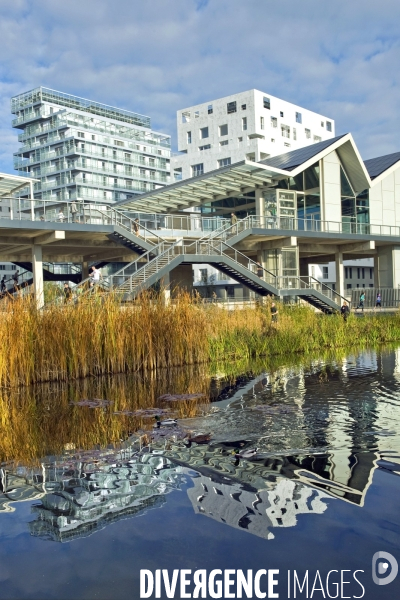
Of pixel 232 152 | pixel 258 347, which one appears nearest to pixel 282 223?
pixel 258 347

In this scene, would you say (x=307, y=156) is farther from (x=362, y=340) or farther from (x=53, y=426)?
(x=53, y=426)

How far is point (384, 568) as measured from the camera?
4.15 m

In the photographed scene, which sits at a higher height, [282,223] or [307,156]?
[307,156]

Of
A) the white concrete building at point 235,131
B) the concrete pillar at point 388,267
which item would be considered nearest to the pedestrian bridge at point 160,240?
the concrete pillar at point 388,267

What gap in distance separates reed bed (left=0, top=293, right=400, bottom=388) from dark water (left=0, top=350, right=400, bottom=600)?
2.42 meters

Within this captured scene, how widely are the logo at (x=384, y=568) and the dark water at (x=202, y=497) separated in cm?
5

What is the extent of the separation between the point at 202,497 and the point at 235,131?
71771 mm

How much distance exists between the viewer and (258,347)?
17.1 m

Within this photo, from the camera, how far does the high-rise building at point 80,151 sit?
86.1 m

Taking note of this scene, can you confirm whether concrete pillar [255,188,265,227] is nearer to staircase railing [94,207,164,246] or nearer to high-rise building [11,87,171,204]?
staircase railing [94,207,164,246]

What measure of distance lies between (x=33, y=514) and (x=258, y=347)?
1225cm

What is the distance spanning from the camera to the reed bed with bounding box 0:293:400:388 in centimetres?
1202

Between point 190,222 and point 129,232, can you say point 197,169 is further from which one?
point 129,232

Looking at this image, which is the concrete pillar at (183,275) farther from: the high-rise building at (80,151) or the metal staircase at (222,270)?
the high-rise building at (80,151)
